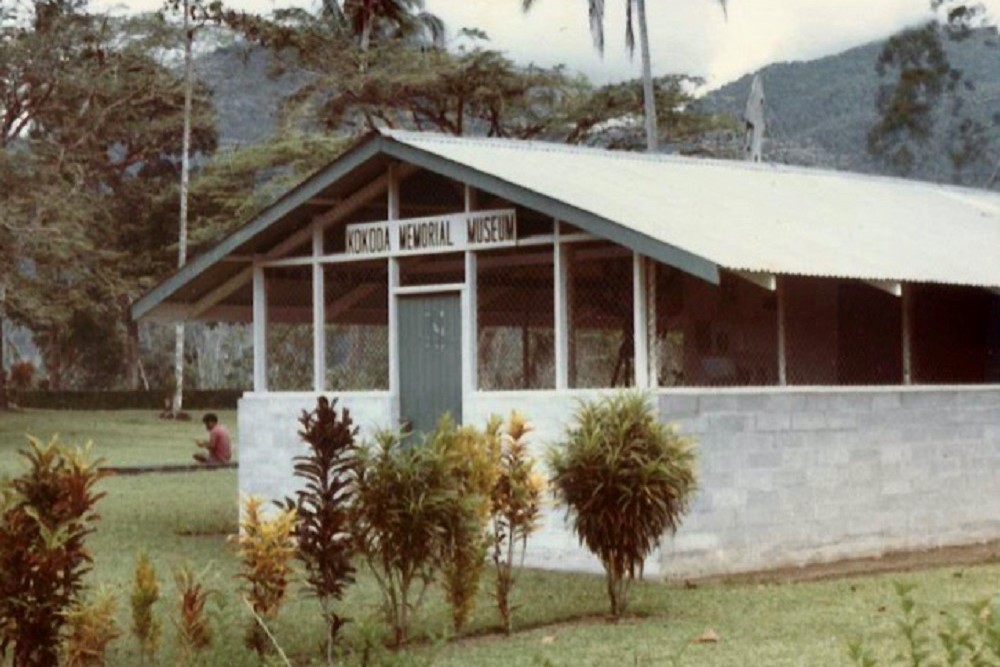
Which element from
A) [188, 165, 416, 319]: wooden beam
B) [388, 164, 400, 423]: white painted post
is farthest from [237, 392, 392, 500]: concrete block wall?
[188, 165, 416, 319]: wooden beam

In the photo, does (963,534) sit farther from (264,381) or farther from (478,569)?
(478,569)

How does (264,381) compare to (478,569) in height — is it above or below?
above

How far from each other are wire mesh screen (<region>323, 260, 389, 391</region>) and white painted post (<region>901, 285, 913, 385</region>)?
5.32 metres

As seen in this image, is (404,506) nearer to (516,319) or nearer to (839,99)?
(516,319)

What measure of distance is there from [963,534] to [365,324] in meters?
6.73

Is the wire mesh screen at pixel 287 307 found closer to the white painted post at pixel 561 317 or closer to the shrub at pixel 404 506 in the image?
the white painted post at pixel 561 317

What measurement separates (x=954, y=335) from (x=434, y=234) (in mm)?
6087

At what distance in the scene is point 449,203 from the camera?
1875cm

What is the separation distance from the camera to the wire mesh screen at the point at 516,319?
18.4 metres

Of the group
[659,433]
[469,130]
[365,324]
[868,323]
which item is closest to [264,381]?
[365,324]

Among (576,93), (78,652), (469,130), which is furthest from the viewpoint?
(469,130)

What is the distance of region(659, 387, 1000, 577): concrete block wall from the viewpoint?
1653 centimetres

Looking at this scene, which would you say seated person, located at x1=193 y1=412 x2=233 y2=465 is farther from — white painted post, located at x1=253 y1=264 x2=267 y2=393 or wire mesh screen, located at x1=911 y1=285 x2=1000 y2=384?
wire mesh screen, located at x1=911 y1=285 x2=1000 y2=384

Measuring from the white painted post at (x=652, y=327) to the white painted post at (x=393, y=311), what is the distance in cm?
314
